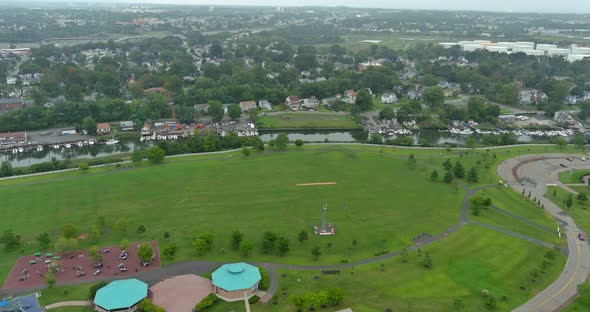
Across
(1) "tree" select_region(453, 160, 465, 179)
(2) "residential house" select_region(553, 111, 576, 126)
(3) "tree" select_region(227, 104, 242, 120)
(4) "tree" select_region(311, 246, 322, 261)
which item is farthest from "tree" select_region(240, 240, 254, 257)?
(2) "residential house" select_region(553, 111, 576, 126)

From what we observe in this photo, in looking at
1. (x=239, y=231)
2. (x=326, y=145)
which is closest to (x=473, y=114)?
(x=326, y=145)

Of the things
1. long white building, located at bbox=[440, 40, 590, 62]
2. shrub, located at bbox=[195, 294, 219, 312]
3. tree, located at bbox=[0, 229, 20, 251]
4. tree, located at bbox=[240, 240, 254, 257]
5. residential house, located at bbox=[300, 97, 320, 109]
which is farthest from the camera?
long white building, located at bbox=[440, 40, 590, 62]

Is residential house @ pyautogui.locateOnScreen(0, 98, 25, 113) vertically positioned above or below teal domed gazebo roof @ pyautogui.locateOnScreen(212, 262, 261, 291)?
above

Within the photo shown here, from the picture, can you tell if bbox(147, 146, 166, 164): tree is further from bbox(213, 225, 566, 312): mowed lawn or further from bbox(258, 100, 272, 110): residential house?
bbox(258, 100, 272, 110): residential house

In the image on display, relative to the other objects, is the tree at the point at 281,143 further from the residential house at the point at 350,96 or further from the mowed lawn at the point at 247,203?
the residential house at the point at 350,96

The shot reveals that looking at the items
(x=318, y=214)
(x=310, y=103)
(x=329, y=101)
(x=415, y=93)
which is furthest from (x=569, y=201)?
(x=415, y=93)

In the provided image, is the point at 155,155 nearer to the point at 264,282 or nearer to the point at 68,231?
the point at 68,231
